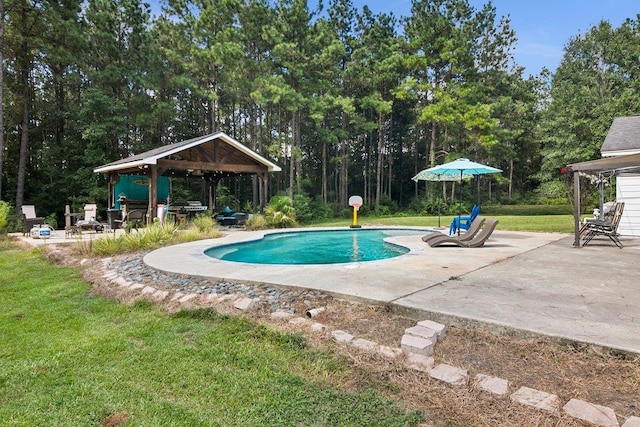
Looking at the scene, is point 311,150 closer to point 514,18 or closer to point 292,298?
point 514,18

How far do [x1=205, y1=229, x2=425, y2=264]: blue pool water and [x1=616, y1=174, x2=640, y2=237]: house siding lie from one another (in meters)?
6.20

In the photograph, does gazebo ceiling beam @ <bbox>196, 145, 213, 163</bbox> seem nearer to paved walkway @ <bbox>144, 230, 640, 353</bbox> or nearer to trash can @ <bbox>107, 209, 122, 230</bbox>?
trash can @ <bbox>107, 209, 122, 230</bbox>

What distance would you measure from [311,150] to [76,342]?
2767 centimetres

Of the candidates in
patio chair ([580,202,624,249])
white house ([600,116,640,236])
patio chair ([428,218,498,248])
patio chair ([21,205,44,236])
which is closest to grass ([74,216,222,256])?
patio chair ([21,205,44,236])

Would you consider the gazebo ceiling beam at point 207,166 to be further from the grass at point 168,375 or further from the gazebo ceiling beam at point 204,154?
the grass at point 168,375

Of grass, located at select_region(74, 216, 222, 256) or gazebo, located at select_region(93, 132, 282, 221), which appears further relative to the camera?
gazebo, located at select_region(93, 132, 282, 221)

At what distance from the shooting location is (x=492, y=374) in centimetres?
242

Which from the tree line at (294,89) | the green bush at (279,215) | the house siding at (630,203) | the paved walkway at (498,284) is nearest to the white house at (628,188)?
the house siding at (630,203)

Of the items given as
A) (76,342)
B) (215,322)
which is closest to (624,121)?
A: (215,322)

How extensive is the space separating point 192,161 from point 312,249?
6.82 m

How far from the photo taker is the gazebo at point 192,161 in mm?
12406

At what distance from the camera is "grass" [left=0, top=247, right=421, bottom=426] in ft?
6.64

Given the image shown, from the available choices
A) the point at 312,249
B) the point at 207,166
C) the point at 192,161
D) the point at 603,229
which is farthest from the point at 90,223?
the point at 603,229

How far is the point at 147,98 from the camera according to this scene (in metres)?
19.8
